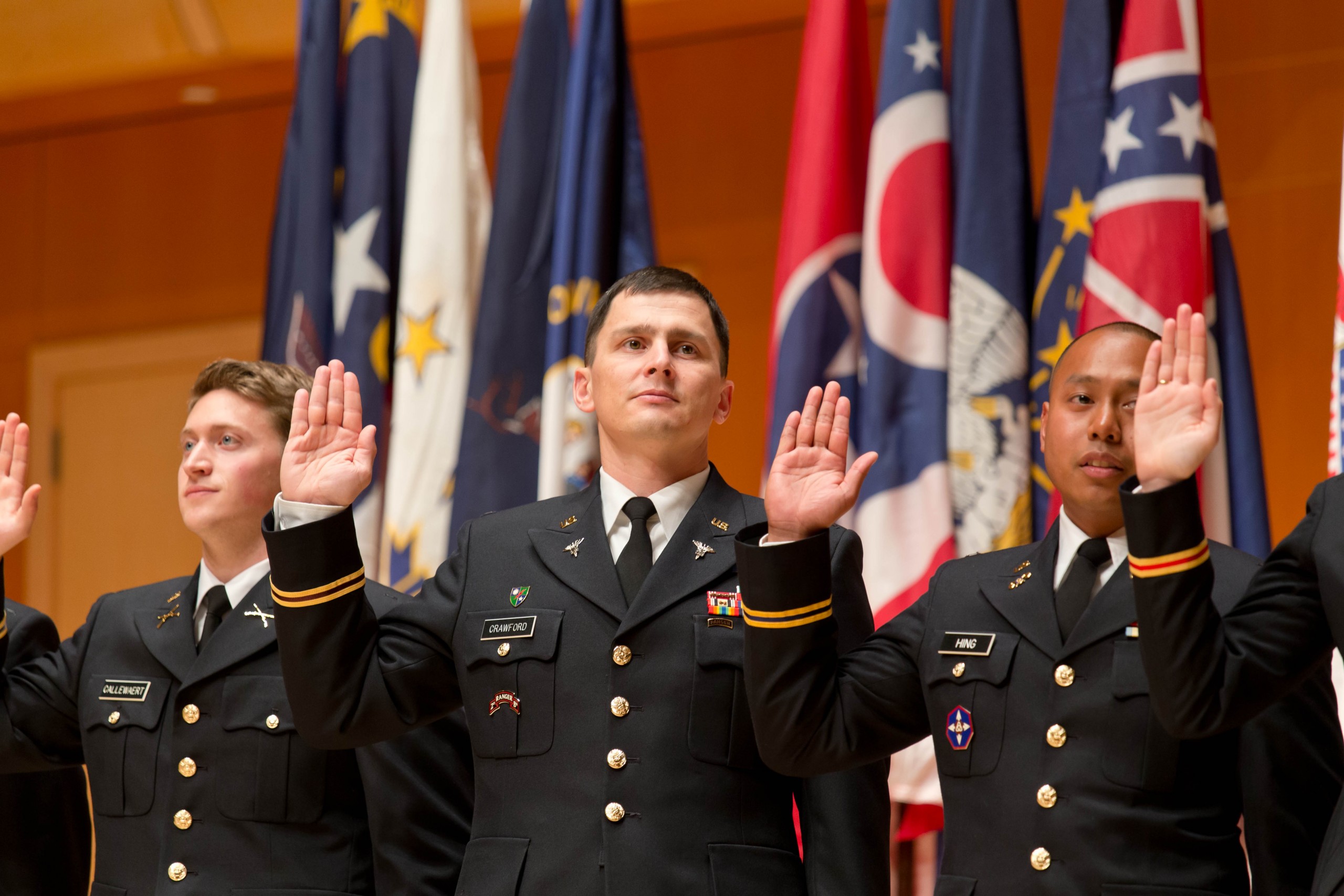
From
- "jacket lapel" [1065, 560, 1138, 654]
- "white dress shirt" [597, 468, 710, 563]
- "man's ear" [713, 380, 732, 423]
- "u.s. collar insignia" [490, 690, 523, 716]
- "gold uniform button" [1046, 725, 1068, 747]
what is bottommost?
"gold uniform button" [1046, 725, 1068, 747]

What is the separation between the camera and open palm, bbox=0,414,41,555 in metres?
2.89

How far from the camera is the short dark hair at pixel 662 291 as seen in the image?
261 cm

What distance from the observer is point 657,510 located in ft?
8.13

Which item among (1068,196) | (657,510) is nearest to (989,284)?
(1068,196)

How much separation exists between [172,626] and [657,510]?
3.18 feet

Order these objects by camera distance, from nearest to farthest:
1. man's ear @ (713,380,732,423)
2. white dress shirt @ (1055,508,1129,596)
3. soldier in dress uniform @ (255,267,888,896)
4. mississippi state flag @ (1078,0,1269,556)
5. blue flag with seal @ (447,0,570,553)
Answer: soldier in dress uniform @ (255,267,888,896) → white dress shirt @ (1055,508,1129,596) → man's ear @ (713,380,732,423) → mississippi state flag @ (1078,0,1269,556) → blue flag with seal @ (447,0,570,553)

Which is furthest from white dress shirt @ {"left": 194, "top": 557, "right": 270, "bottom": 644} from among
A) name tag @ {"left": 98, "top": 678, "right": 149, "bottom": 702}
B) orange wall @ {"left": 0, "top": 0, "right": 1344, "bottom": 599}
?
orange wall @ {"left": 0, "top": 0, "right": 1344, "bottom": 599}

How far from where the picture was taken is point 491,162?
5.28 meters

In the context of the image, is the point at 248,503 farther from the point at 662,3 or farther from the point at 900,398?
the point at 662,3

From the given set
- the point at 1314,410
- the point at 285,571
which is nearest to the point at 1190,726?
the point at 285,571

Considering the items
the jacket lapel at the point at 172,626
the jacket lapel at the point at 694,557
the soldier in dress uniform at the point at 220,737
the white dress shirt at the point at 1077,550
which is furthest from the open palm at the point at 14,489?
the white dress shirt at the point at 1077,550

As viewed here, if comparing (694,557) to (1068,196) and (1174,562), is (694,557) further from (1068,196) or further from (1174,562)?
(1068,196)

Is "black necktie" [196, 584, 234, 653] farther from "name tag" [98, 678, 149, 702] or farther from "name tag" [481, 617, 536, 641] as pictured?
"name tag" [481, 617, 536, 641]

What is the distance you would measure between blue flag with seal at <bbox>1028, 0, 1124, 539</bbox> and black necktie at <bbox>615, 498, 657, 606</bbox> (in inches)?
56.0
